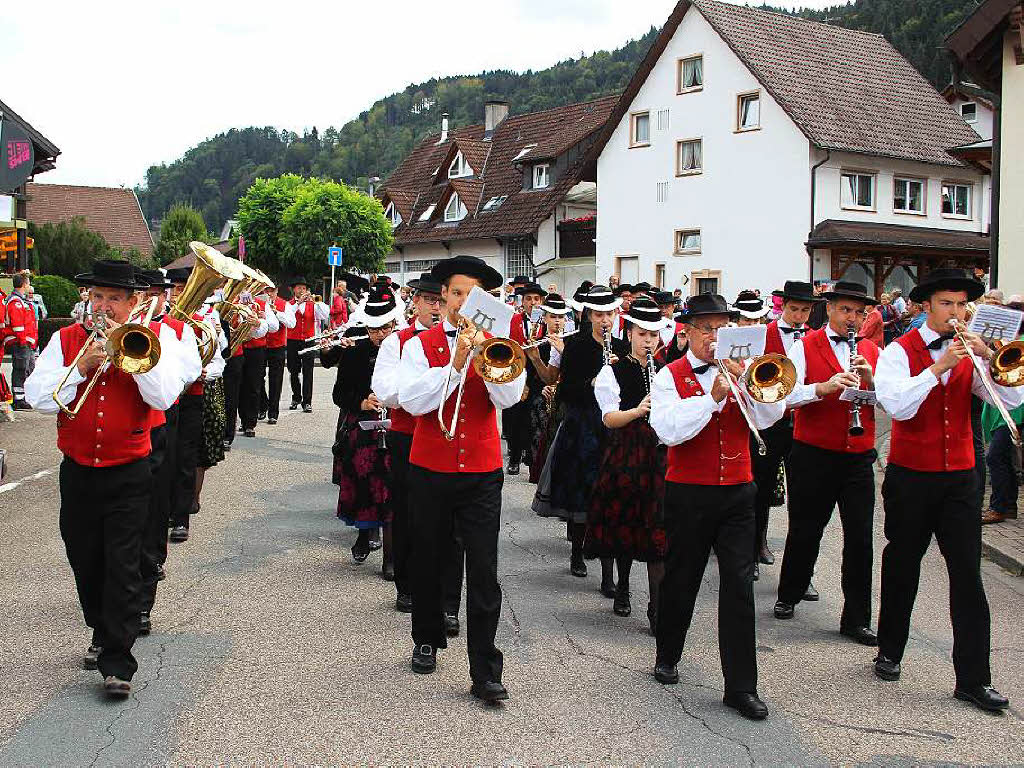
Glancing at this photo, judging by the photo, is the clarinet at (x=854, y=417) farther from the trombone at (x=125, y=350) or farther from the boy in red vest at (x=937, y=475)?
the trombone at (x=125, y=350)

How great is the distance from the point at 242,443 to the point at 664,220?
993 inches

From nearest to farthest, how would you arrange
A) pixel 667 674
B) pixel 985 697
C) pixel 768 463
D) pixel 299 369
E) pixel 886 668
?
pixel 985 697 < pixel 667 674 < pixel 886 668 < pixel 768 463 < pixel 299 369

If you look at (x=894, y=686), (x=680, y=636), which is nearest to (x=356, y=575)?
(x=680, y=636)

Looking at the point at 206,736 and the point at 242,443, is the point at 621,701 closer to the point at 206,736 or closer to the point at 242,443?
the point at 206,736

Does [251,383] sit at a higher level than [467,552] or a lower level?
Answer: higher

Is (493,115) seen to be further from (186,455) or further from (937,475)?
(937,475)

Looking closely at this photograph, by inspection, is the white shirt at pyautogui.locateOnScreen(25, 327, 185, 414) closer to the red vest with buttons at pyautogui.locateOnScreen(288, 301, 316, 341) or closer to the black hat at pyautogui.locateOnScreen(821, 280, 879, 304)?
the black hat at pyautogui.locateOnScreen(821, 280, 879, 304)

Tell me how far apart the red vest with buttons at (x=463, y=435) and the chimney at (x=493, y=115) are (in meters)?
48.7

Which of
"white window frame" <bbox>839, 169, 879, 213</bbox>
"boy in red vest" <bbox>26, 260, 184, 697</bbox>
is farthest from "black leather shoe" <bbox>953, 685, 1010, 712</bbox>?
"white window frame" <bbox>839, 169, 879, 213</bbox>

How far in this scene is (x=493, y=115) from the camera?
176 ft

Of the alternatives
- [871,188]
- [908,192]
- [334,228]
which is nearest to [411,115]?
[334,228]

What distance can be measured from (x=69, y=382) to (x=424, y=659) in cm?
221

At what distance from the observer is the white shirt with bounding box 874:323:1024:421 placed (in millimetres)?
5586

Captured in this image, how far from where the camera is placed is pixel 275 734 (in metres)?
4.86
